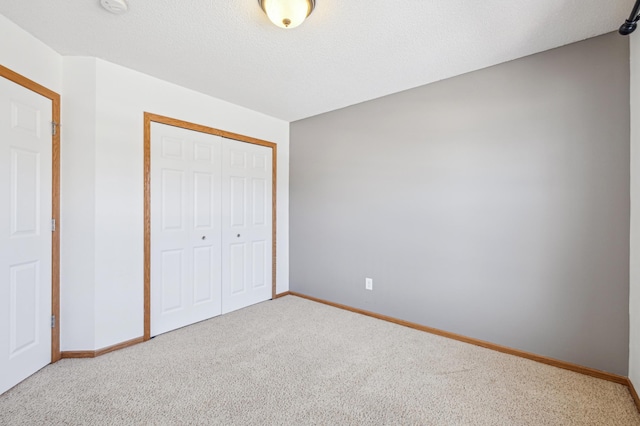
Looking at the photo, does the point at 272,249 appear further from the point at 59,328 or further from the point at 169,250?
the point at 59,328

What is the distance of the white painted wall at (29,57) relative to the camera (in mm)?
1822

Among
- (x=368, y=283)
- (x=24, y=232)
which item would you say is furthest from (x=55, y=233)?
(x=368, y=283)

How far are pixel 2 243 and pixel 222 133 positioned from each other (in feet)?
6.39

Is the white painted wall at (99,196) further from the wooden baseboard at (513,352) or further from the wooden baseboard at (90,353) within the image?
the wooden baseboard at (513,352)

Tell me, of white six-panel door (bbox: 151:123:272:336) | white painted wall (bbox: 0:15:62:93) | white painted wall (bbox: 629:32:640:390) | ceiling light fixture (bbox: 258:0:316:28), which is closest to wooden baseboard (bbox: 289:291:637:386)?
white painted wall (bbox: 629:32:640:390)

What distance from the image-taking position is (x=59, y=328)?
226 cm

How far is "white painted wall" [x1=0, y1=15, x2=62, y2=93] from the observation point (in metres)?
1.82

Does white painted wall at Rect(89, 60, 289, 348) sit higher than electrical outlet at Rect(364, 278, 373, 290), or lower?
higher

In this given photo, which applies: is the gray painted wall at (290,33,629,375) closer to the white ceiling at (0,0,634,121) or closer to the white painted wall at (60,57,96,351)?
the white ceiling at (0,0,634,121)

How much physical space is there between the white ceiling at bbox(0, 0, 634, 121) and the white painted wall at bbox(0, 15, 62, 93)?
0.06m

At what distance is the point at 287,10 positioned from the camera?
1.59 metres

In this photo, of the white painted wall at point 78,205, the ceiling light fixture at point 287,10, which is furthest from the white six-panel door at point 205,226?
the ceiling light fixture at point 287,10

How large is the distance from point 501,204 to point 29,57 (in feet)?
11.8

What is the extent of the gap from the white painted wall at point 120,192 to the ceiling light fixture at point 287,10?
1542 millimetres
